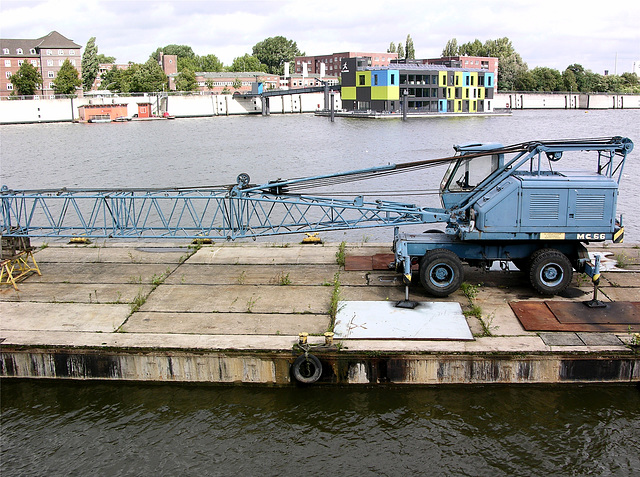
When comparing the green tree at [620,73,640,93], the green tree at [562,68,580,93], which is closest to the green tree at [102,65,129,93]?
the green tree at [562,68,580,93]

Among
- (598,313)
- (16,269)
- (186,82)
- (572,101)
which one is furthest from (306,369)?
(572,101)

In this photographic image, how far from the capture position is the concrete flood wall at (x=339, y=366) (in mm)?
11719

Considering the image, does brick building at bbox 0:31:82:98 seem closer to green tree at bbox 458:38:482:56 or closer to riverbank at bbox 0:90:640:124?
riverbank at bbox 0:90:640:124

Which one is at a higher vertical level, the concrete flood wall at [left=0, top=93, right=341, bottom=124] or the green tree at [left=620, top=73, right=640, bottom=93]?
the green tree at [left=620, top=73, right=640, bottom=93]

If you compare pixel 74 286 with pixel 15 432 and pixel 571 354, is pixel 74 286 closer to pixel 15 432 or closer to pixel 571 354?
pixel 15 432

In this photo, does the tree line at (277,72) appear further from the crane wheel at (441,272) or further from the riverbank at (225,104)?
the crane wheel at (441,272)

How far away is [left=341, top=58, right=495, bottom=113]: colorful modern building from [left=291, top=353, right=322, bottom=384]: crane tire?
90626 millimetres

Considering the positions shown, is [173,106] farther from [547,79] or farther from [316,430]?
[316,430]

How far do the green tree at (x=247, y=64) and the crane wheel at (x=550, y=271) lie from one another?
184596 mm

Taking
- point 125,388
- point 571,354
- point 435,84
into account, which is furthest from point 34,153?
point 435,84

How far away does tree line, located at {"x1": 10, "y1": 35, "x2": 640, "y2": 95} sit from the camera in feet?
379

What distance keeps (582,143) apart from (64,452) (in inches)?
485

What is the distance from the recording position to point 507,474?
1019cm

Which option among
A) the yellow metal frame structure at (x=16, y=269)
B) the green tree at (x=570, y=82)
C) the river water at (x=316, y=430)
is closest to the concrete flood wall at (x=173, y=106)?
the green tree at (x=570, y=82)
